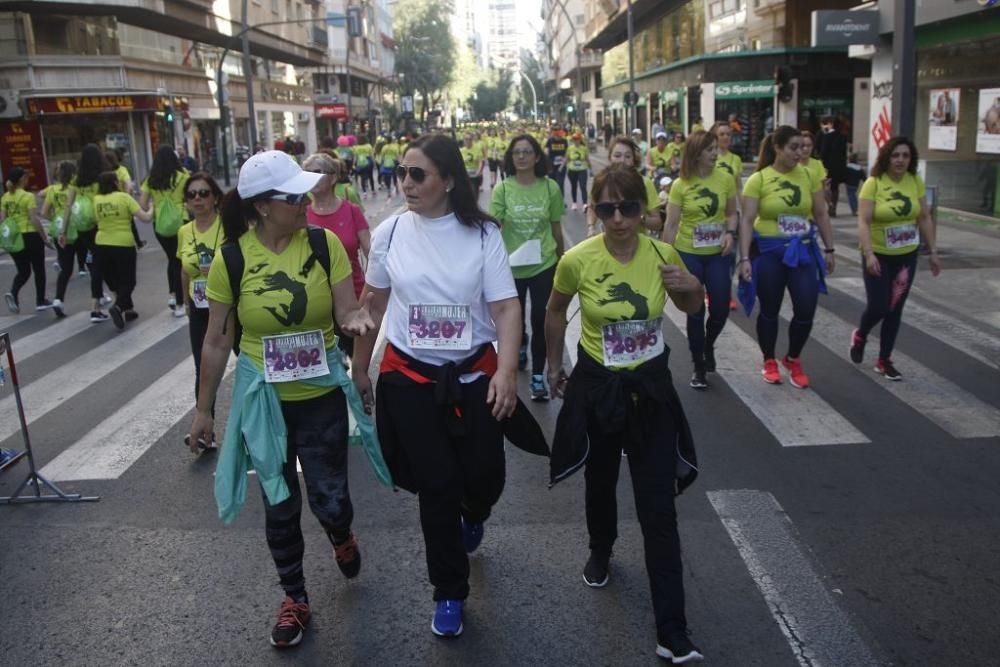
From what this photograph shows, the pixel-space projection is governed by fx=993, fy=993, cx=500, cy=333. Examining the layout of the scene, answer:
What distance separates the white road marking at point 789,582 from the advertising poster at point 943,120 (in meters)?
15.2

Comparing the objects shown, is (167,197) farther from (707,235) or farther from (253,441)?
(253,441)

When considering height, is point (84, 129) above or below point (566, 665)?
above

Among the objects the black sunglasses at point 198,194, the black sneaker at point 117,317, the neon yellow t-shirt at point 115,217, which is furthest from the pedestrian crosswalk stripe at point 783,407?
the black sneaker at point 117,317

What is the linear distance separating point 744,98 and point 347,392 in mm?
35011

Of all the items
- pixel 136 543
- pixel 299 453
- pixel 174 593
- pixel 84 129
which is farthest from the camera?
pixel 84 129

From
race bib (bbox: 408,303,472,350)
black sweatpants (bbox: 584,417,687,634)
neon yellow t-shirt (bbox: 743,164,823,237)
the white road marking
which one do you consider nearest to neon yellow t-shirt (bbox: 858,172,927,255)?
neon yellow t-shirt (bbox: 743,164,823,237)

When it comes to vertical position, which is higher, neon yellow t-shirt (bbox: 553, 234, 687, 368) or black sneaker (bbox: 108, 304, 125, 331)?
neon yellow t-shirt (bbox: 553, 234, 687, 368)

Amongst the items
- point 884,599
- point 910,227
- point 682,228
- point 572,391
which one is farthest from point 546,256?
point 884,599

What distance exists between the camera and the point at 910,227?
283 inches

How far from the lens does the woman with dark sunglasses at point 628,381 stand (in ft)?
12.3

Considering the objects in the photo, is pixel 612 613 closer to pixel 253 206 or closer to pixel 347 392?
pixel 347 392

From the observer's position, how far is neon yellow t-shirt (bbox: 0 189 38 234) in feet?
37.5

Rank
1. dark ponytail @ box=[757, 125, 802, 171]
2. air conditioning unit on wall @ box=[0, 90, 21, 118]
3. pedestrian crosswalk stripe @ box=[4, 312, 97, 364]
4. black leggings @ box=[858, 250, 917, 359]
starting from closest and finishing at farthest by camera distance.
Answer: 1. dark ponytail @ box=[757, 125, 802, 171]
2. black leggings @ box=[858, 250, 917, 359]
3. pedestrian crosswalk stripe @ box=[4, 312, 97, 364]
4. air conditioning unit on wall @ box=[0, 90, 21, 118]

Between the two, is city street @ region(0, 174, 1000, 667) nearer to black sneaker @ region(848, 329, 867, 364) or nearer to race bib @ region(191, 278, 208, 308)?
black sneaker @ region(848, 329, 867, 364)
